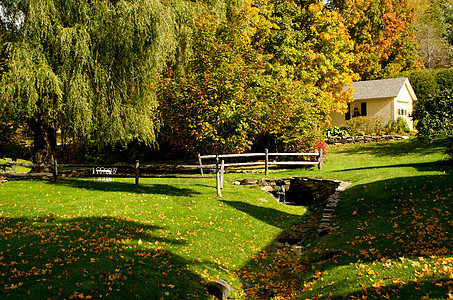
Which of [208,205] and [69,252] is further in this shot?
[208,205]

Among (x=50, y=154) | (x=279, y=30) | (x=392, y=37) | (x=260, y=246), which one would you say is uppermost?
(x=392, y=37)

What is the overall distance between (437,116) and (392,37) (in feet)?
100

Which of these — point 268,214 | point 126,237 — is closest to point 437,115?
point 268,214

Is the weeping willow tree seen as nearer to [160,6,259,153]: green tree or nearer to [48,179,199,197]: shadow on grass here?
[48,179,199,197]: shadow on grass

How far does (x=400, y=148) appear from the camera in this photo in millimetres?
28094

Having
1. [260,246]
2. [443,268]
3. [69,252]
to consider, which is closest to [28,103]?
[69,252]

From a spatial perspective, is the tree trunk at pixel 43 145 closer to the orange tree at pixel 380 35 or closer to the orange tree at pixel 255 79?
the orange tree at pixel 255 79

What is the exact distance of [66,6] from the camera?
16.5 metres

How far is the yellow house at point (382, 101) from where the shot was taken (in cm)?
3580

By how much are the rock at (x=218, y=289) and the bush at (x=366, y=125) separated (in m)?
30.9

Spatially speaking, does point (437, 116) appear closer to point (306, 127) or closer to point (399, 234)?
point (306, 127)

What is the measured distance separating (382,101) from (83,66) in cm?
2966

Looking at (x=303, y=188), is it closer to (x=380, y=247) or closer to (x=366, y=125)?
(x=380, y=247)

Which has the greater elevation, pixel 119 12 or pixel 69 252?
pixel 119 12
